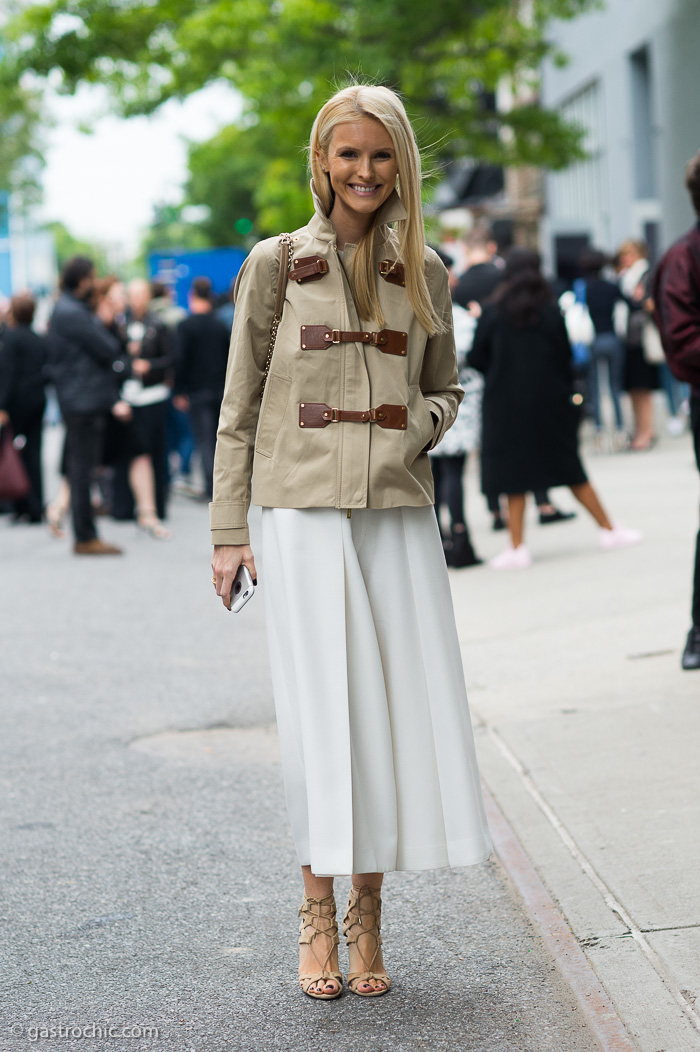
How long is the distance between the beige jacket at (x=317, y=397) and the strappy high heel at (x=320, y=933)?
2.85 ft

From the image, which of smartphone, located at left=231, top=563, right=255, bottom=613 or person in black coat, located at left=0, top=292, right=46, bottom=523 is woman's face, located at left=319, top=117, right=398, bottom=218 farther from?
person in black coat, located at left=0, top=292, right=46, bottom=523

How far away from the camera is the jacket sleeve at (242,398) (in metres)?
3.26

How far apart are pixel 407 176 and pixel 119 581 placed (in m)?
7.18

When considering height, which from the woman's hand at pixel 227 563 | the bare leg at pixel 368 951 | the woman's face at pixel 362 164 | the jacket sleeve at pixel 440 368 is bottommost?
the bare leg at pixel 368 951

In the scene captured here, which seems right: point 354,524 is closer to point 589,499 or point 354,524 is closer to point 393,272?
point 393,272

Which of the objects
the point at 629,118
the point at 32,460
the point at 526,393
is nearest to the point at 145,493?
the point at 32,460

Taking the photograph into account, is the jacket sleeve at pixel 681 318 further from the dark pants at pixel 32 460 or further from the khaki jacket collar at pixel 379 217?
the dark pants at pixel 32 460

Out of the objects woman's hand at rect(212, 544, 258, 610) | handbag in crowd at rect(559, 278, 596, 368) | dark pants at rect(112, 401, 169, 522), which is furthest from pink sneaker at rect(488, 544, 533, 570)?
handbag in crowd at rect(559, 278, 596, 368)

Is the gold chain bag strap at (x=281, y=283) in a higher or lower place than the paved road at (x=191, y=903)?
higher

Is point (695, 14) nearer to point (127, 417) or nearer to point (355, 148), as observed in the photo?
point (127, 417)

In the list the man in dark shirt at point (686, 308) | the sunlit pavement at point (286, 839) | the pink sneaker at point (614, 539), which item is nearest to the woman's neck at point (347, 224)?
the sunlit pavement at point (286, 839)

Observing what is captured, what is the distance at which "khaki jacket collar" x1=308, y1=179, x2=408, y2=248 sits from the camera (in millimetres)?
3258

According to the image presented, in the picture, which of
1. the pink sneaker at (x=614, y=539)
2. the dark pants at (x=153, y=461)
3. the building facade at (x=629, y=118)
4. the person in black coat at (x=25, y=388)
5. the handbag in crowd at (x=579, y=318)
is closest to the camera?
the pink sneaker at (x=614, y=539)

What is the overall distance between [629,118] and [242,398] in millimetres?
22179
